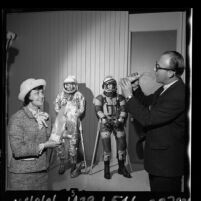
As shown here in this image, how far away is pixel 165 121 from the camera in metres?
1.89

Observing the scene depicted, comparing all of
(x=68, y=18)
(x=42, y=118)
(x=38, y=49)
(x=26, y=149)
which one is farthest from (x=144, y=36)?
(x=26, y=149)

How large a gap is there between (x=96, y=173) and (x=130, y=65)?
33.9 inches

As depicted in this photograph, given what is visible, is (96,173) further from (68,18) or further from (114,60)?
(68,18)

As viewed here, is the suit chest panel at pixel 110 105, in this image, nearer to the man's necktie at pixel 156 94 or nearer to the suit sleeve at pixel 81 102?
the suit sleeve at pixel 81 102

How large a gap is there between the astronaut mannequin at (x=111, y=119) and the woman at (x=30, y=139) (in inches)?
15.8

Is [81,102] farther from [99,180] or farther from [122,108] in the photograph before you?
[99,180]

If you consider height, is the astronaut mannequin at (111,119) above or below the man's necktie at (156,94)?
below

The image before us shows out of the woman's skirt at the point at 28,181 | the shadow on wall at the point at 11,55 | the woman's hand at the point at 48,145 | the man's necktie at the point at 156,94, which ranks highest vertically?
the shadow on wall at the point at 11,55

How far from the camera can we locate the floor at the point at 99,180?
6.57ft

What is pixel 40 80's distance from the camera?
79.4 inches

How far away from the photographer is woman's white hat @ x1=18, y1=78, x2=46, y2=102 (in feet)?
6.52

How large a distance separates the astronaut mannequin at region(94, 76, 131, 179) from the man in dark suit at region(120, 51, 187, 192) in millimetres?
88

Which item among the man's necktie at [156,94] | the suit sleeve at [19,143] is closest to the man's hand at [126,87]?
the man's necktie at [156,94]

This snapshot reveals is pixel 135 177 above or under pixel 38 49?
under
